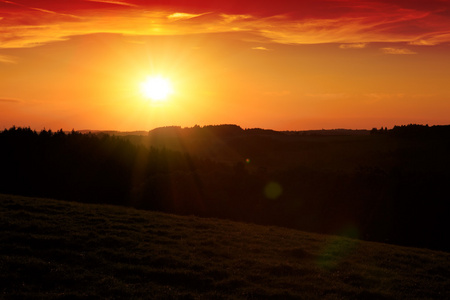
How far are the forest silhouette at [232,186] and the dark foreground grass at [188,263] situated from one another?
830 cm

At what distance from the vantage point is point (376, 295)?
16.2m

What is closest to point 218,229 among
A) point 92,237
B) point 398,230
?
point 92,237

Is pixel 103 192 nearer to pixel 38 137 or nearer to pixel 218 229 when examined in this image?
pixel 38 137

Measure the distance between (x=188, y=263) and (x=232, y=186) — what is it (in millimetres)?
21625

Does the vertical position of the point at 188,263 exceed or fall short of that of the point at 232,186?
it falls short

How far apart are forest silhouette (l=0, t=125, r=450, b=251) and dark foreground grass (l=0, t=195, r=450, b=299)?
830 centimetres

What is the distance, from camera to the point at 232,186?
131 feet

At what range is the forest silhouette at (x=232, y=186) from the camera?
109ft

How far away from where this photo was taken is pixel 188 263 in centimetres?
1855

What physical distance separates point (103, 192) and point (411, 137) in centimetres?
6422

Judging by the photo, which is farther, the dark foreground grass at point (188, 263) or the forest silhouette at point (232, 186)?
the forest silhouette at point (232, 186)

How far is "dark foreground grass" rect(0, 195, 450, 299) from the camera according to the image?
15.8 metres

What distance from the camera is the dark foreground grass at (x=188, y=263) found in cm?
1580

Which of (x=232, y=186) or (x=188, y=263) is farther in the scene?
(x=232, y=186)
